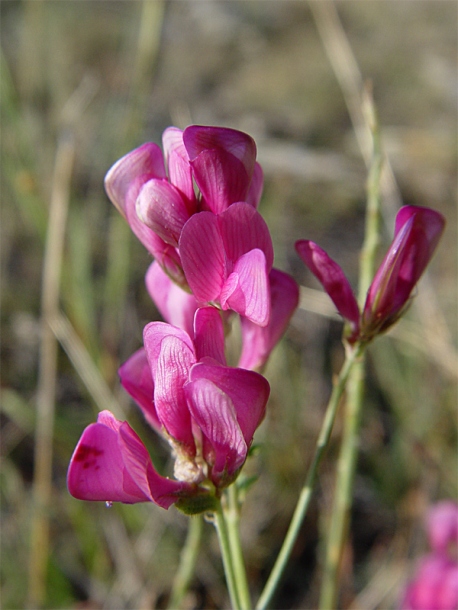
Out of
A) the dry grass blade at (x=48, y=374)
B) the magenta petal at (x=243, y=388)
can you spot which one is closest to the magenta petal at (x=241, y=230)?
the magenta petal at (x=243, y=388)

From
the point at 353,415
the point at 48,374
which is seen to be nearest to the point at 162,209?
the point at 353,415

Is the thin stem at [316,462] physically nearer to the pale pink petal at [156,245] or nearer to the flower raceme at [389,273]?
the flower raceme at [389,273]

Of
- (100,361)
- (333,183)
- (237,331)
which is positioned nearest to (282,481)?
(237,331)

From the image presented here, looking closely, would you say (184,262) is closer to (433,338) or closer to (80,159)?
(433,338)

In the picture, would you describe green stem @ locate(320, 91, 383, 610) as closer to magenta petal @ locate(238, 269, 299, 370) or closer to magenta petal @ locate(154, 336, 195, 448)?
magenta petal @ locate(238, 269, 299, 370)

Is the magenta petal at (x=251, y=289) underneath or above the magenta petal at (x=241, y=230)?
underneath

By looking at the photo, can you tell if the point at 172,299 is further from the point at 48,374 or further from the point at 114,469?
the point at 48,374
